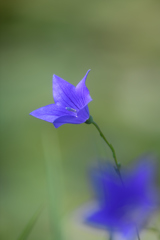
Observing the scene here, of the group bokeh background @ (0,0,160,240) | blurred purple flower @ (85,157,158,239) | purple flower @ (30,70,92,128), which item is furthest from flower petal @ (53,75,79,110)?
bokeh background @ (0,0,160,240)

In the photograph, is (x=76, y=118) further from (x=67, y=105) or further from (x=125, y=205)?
(x=125, y=205)

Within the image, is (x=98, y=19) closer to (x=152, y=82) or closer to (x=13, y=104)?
(x=152, y=82)

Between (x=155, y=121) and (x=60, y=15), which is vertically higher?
(x=60, y=15)

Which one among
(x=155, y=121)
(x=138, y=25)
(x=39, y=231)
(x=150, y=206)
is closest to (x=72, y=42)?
(x=138, y=25)

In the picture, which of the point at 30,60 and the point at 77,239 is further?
the point at 30,60

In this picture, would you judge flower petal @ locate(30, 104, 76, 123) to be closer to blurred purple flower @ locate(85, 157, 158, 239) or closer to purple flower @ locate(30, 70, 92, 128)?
purple flower @ locate(30, 70, 92, 128)

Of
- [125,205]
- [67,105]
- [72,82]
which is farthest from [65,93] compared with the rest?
[72,82]
